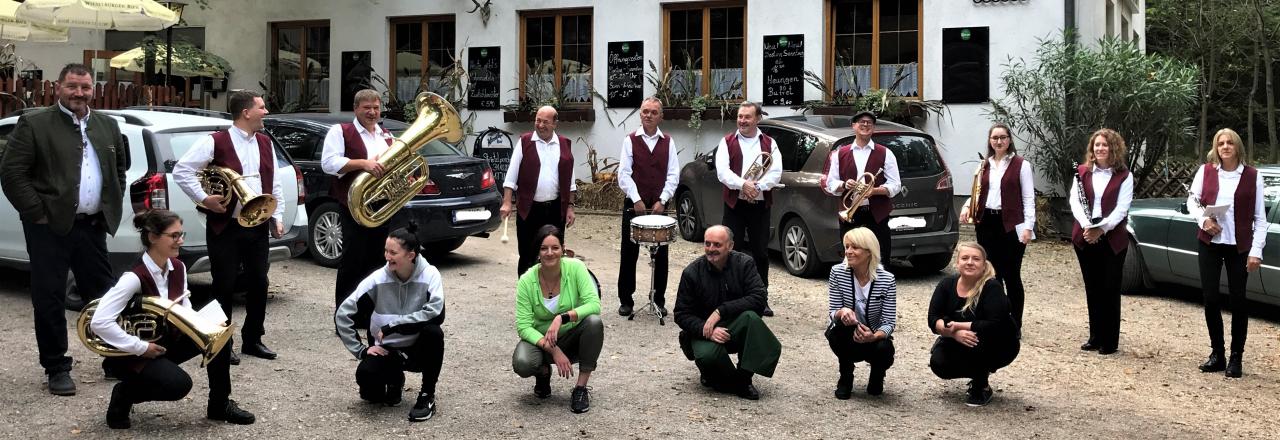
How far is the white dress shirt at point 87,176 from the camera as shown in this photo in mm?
6523

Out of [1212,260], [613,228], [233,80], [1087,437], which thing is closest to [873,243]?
[1087,437]

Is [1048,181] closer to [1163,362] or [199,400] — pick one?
[1163,362]

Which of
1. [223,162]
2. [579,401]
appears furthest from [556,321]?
[223,162]

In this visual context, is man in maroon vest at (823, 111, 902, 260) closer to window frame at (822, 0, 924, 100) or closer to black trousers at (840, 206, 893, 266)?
black trousers at (840, 206, 893, 266)

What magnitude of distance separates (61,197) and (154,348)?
1.38 m

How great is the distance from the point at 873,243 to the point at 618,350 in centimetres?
205

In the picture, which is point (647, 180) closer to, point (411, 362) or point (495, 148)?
point (411, 362)

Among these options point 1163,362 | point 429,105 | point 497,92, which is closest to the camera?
point 429,105

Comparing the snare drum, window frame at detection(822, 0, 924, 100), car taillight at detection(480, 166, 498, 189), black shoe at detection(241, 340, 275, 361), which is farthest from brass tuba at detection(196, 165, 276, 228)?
window frame at detection(822, 0, 924, 100)

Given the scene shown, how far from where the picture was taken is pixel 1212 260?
26.5 feet

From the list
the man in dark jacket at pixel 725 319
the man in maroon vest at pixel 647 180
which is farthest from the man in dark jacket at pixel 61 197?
the man in maroon vest at pixel 647 180

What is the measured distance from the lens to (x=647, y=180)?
941cm

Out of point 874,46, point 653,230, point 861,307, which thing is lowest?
point 861,307

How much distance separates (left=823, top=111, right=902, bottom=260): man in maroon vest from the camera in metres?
9.66
